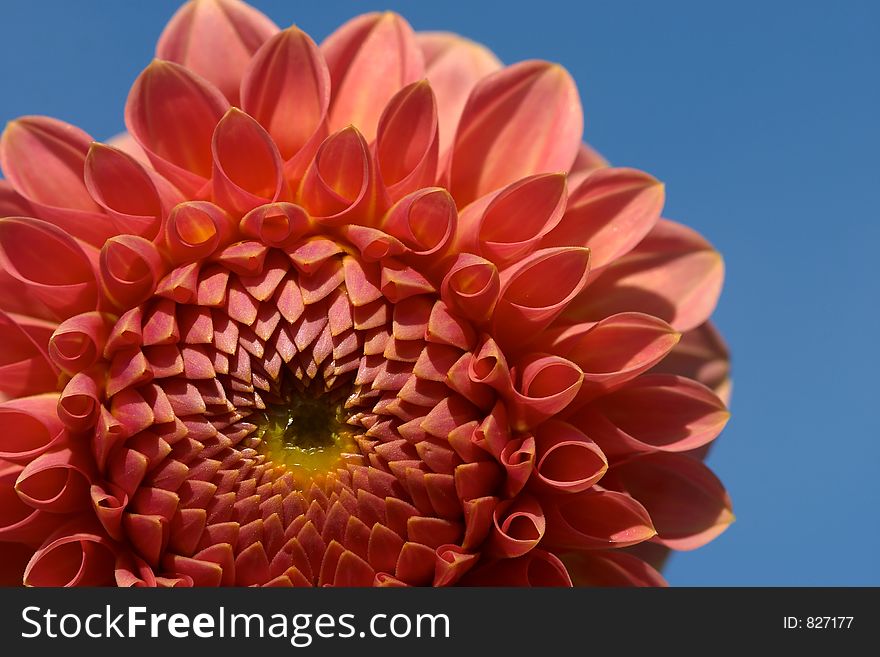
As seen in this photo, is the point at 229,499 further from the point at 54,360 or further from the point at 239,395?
the point at 54,360

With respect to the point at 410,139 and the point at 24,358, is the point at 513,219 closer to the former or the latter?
the point at 410,139

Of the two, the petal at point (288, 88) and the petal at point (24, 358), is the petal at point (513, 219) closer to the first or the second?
the petal at point (288, 88)

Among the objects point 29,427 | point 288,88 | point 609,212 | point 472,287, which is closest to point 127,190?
point 288,88

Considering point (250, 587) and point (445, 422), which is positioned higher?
point (445, 422)

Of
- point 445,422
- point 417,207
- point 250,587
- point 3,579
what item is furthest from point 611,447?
point 3,579

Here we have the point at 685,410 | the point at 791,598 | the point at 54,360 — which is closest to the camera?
the point at 791,598
